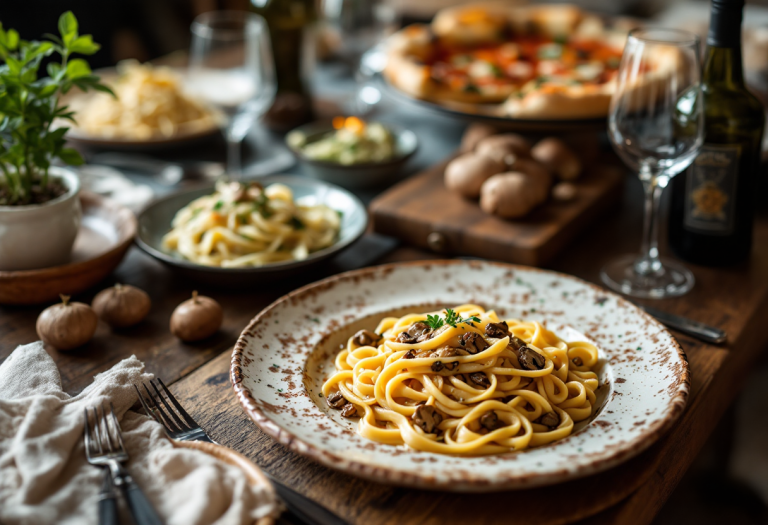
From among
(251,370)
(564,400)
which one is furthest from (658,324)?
(251,370)

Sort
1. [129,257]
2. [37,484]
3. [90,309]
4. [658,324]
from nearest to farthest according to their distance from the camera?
[37,484]
[658,324]
[90,309]
[129,257]

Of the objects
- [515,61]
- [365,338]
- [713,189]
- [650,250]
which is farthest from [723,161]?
[515,61]

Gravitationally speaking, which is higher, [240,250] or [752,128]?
[752,128]

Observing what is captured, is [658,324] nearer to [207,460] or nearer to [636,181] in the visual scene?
[207,460]

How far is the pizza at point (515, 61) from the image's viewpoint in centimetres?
258

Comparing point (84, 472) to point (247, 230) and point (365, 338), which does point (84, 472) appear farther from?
point (247, 230)

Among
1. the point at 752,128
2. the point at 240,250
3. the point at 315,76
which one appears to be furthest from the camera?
the point at 315,76

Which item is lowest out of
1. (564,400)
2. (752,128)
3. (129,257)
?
(129,257)

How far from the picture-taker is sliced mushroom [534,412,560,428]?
1.21m

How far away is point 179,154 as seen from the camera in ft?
9.07

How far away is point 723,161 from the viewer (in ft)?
5.85

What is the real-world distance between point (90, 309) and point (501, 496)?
0.99 meters

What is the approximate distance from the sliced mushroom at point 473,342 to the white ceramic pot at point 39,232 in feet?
3.44

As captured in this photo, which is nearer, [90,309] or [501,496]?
[501,496]
